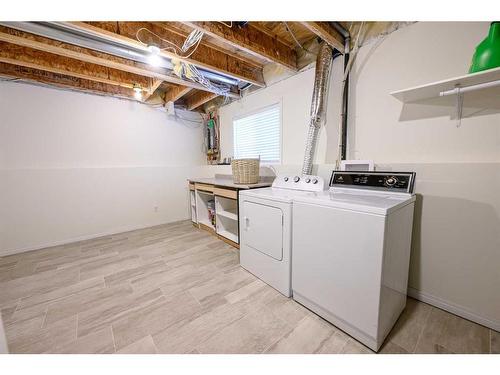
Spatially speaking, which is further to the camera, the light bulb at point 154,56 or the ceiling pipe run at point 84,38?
the light bulb at point 154,56

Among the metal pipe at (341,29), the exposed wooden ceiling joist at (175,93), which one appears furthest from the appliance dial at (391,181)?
the exposed wooden ceiling joist at (175,93)

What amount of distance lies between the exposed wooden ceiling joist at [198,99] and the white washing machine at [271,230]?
7.45ft

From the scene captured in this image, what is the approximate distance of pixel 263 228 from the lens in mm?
1708

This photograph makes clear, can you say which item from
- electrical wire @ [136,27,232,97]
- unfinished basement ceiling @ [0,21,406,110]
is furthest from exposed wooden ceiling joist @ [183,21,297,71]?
electrical wire @ [136,27,232,97]

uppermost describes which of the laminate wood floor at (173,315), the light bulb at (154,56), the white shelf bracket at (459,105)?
the light bulb at (154,56)

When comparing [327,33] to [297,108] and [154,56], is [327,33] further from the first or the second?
[154,56]

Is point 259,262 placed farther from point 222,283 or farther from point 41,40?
point 41,40

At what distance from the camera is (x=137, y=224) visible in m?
3.45

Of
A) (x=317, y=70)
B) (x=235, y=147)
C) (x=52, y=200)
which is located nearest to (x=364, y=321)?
(x=317, y=70)

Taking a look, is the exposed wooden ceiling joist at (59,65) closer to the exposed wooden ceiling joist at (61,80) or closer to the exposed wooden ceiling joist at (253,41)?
the exposed wooden ceiling joist at (61,80)

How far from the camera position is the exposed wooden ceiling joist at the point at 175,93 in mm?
3032

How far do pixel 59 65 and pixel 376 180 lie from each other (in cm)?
365

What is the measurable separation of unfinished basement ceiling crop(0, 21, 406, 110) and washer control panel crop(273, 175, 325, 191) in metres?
1.25

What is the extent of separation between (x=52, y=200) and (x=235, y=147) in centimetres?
287
